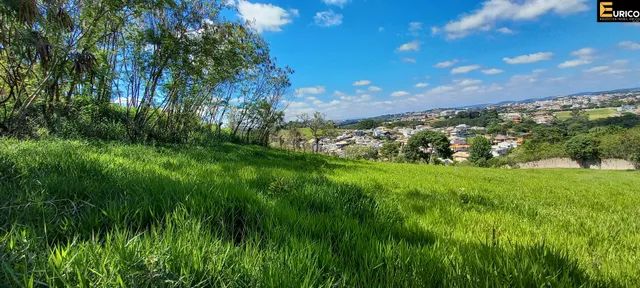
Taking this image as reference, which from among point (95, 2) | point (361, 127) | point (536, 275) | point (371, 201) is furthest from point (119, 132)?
point (361, 127)

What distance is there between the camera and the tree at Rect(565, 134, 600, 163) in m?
65.3

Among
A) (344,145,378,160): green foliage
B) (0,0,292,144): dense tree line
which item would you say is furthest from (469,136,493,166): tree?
(0,0,292,144): dense tree line

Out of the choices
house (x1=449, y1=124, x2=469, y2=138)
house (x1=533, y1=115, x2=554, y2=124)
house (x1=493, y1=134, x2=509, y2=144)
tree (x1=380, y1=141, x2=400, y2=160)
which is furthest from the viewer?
house (x1=533, y1=115, x2=554, y2=124)

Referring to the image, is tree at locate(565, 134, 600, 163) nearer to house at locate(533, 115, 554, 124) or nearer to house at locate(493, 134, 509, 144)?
house at locate(493, 134, 509, 144)

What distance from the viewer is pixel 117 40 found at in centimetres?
1530

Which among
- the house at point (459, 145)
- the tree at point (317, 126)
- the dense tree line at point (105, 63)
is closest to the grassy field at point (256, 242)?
the dense tree line at point (105, 63)

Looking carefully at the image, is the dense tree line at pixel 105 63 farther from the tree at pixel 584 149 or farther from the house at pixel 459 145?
the house at pixel 459 145

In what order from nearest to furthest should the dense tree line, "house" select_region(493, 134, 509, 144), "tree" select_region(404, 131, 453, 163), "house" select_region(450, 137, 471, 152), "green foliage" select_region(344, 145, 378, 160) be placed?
the dense tree line, "green foliage" select_region(344, 145, 378, 160), "tree" select_region(404, 131, 453, 163), "house" select_region(450, 137, 471, 152), "house" select_region(493, 134, 509, 144)

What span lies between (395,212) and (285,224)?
1650 millimetres

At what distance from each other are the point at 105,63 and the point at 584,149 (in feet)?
262

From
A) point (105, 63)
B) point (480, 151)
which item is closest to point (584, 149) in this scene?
point (480, 151)

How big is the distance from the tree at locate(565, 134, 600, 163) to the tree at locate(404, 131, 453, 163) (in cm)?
2383

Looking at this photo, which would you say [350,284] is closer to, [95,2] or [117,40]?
[95,2]

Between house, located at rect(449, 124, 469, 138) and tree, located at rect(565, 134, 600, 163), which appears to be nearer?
tree, located at rect(565, 134, 600, 163)
